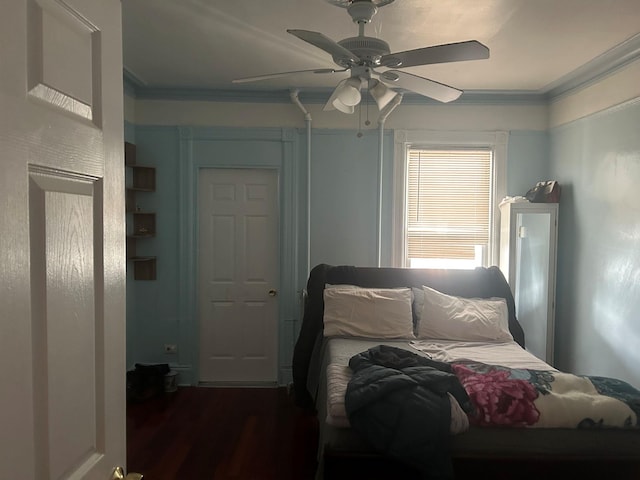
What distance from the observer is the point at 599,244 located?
354cm

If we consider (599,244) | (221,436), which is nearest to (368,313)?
(221,436)

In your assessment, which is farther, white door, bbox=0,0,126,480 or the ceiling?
Answer: the ceiling

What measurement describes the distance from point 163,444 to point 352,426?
170 centimetres

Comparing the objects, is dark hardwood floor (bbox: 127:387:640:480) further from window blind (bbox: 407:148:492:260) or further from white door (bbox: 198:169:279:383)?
window blind (bbox: 407:148:492:260)

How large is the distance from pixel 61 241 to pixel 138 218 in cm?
361

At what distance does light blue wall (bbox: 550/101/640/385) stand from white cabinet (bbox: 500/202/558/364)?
0.14 metres

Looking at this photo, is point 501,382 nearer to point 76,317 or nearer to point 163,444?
point 76,317

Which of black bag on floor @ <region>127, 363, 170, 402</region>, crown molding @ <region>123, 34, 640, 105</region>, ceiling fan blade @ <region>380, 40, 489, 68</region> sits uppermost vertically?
crown molding @ <region>123, 34, 640, 105</region>

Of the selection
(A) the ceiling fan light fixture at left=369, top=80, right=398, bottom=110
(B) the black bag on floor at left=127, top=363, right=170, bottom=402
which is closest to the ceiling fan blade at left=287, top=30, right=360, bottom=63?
(A) the ceiling fan light fixture at left=369, top=80, right=398, bottom=110

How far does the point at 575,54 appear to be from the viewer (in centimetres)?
331

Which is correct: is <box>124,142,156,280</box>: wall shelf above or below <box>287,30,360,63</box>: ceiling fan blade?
below

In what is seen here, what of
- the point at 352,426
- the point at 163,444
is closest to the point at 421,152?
the point at 352,426

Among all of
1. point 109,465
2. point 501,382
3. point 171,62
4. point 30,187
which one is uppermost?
point 171,62

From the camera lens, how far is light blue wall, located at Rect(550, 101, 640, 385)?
10.4 ft
